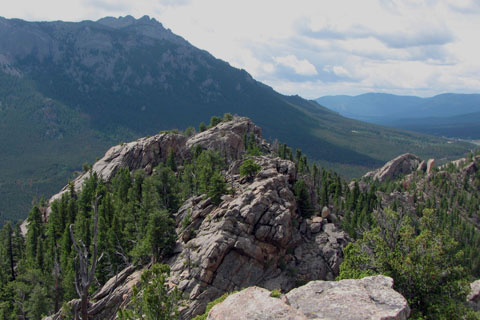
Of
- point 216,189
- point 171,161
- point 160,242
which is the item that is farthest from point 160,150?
point 160,242

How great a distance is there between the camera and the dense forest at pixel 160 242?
86.0 ft

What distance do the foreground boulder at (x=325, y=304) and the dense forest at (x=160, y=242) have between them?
23.9 ft

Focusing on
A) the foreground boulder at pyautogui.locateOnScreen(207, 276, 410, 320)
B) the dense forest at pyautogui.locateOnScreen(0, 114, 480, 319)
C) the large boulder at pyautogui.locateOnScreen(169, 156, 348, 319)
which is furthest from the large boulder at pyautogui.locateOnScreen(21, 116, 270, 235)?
the foreground boulder at pyautogui.locateOnScreen(207, 276, 410, 320)

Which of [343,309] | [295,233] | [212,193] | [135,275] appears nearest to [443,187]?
[295,233]

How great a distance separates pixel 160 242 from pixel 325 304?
35212mm

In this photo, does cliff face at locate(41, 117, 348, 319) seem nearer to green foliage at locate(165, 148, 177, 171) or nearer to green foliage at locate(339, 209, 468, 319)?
Result: green foliage at locate(339, 209, 468, 319)

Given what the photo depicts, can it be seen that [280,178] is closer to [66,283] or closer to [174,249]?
[174,249]

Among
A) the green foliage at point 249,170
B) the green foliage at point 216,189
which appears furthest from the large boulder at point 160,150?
the green foliage at point 216,189

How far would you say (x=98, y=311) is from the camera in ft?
147

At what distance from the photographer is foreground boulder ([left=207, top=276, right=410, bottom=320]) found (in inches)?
674

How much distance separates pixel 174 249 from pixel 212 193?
450 inches

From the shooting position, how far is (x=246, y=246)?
4934 centimetres

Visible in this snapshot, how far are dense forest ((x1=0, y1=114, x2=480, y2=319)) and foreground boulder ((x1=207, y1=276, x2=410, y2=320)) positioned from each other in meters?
7.28

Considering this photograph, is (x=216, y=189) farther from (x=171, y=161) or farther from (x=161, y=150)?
(x=161, y=150)
